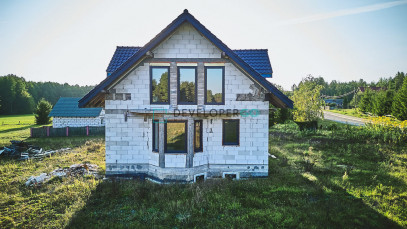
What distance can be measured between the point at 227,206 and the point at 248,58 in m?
9.71

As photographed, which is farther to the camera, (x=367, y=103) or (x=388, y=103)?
(x=367, y=103)

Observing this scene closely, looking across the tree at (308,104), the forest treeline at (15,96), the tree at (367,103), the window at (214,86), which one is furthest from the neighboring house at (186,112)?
the forest treeline at (15,96)

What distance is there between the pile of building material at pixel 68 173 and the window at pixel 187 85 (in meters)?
6.93

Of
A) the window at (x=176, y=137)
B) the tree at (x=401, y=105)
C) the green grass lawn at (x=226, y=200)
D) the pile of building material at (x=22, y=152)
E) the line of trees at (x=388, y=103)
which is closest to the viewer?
the green grass lawn at (x=226, y=200)

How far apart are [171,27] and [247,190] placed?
903cm

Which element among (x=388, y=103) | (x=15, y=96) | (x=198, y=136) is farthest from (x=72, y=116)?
(x=15, y=96)

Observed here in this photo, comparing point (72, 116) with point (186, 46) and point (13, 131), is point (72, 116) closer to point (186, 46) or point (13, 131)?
point (13, 131)

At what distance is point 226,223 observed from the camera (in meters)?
7.22

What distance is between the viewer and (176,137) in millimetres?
11117

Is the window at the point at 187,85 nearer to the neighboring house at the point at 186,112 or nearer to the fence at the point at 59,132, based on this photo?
the neighboring house at the point at 186,112

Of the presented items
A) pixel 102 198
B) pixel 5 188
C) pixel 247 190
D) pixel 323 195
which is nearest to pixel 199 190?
pixel 247 190

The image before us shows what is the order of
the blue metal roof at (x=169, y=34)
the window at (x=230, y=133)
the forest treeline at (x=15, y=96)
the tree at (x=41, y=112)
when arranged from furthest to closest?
the forest treeline at (x=15, y=96), the tree at (x=41, y=112), the window at (x=230, y=133), the blue metal roof at (x=169, y=34)

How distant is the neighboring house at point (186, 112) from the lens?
429 inches

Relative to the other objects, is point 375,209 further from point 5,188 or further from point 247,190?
point 5,188
